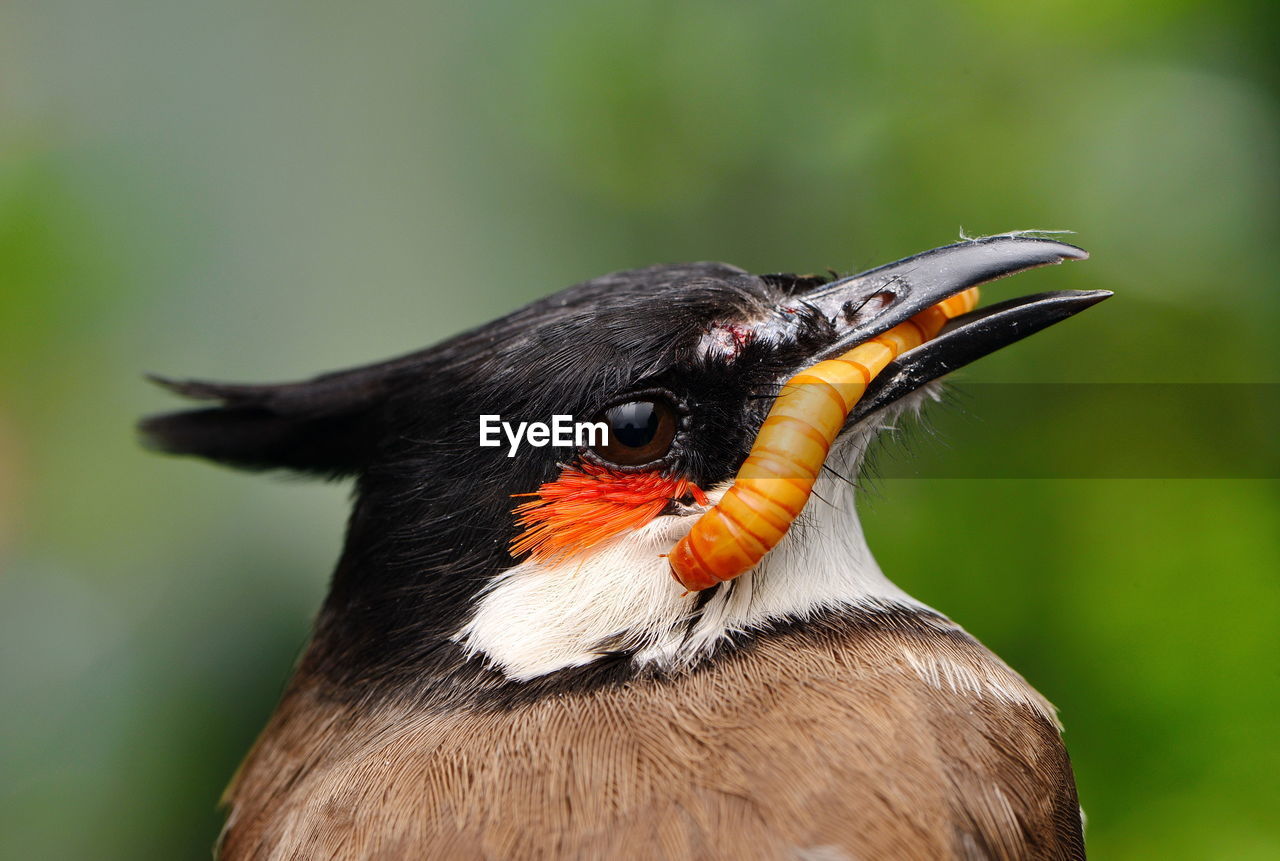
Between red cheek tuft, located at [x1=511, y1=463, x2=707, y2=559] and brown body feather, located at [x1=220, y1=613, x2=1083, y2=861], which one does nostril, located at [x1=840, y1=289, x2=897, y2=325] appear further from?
brown body feather, located at [x1=220, y1=613, x2=1083, y2=861]

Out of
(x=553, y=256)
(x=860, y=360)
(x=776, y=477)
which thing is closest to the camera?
(x=776, y=477)

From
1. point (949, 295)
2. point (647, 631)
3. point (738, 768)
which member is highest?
point (949, 295)

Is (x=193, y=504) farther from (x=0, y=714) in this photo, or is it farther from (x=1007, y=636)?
(x=1007, y=636)

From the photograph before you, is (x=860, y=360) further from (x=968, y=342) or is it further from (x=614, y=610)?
(x=614, y=610)

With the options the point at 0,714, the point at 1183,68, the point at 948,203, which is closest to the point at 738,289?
the point at 948,203
